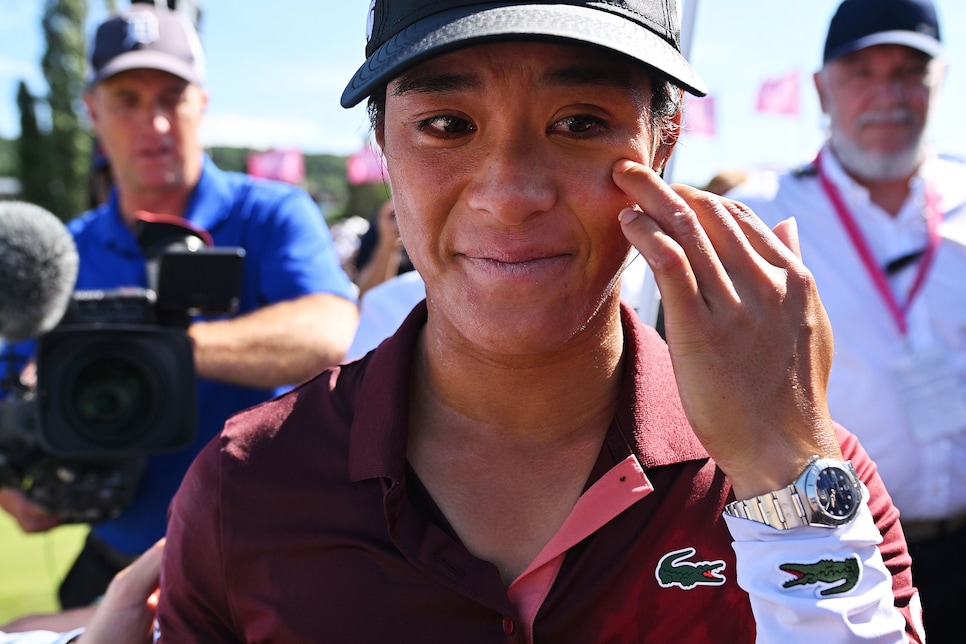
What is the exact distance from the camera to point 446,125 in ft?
4.67

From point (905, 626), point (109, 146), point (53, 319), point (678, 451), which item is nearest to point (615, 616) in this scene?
point (678, 451)

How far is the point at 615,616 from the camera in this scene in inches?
56.5

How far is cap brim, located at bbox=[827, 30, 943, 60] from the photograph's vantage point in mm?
3484

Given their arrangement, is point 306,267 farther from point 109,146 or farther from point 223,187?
point 109,146

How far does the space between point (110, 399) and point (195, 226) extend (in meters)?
0.77

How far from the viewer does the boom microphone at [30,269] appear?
2.11 metres

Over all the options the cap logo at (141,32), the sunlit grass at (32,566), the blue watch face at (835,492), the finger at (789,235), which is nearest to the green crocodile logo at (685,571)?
the blue watch face at (835,492)

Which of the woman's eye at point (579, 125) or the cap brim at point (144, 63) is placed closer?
the woman's eye at point (579, 125)

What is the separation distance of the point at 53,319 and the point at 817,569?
5.83 ft

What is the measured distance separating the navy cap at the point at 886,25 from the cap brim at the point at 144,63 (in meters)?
2.41

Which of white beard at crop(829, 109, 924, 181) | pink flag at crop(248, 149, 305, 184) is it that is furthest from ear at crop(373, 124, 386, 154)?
pink flag at crop(248, 149, 305, 184)

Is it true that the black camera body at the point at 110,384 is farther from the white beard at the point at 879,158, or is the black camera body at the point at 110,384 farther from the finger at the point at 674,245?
the white beard at the point at 879,158

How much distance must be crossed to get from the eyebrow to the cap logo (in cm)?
220

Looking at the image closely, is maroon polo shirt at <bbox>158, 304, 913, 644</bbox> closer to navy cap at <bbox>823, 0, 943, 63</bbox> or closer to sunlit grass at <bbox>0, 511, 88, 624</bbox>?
navy cap at <bbox>823, 0, 943, 63</bbox>
